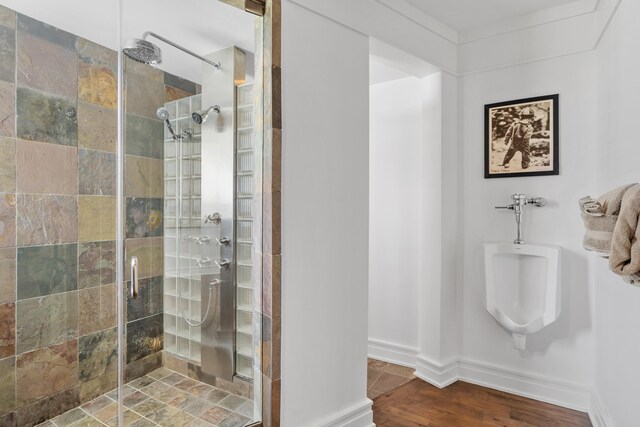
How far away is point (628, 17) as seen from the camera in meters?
1.79

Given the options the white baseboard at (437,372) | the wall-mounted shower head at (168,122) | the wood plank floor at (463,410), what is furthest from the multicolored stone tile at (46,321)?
the white baseboard at (437,372)

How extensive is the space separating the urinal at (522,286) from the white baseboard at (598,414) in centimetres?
46

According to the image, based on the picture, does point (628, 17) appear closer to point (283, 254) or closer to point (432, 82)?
point (432, 82)

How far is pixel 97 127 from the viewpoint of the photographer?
→ 5.41 ft

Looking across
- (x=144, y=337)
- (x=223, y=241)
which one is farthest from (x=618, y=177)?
(x=144, y=337)

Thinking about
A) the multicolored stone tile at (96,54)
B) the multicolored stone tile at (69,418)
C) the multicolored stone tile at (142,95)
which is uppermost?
the multicolored stone tile at (96,54)

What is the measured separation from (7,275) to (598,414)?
10.1 ft

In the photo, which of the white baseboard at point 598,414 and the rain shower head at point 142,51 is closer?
the rain shower head at point 142,51

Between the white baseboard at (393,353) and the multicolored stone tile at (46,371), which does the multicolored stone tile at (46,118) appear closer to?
the multicolored stone tile at (46,371)

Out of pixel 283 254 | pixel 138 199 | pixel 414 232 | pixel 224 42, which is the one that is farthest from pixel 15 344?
pixel 414 232

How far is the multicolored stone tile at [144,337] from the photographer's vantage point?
1649mm

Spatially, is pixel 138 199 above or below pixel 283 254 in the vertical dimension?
above

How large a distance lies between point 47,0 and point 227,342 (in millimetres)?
1621

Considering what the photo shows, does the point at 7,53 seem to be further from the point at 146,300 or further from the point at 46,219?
the point at 146,300
